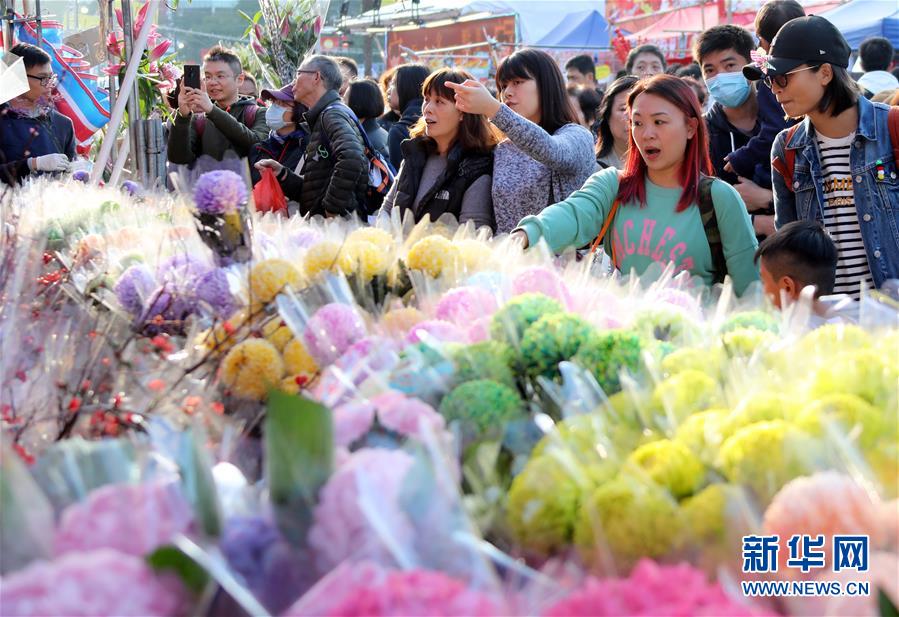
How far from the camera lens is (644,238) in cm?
272

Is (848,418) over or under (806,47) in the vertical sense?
under

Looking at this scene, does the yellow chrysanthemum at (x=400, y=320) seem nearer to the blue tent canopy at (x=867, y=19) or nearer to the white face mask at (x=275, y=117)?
the white face mask at (x=275, y=117)

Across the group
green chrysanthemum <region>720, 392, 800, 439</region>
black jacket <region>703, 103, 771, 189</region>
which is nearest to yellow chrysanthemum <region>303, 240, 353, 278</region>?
green chrysanthemum <region>720, 392, 800, 439</region>

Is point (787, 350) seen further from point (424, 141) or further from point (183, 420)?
point (424, 141)

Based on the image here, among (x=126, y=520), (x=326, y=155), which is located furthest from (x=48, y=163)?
(x=126, y=520)

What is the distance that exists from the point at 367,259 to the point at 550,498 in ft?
3.13

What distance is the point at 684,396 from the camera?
3.82 feet

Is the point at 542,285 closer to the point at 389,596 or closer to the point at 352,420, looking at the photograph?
the point at 352,420

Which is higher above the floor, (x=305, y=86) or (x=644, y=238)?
(x=305, y=86)

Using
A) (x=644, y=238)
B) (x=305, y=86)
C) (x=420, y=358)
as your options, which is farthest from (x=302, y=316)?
(x=305, y=86)

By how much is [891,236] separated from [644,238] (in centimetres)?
72

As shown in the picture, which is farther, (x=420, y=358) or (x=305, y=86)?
(x=305, y=86)

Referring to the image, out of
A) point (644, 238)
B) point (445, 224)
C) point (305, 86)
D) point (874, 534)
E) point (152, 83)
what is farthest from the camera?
point (152, 83)

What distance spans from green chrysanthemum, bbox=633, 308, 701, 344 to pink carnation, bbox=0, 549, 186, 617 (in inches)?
33.2
